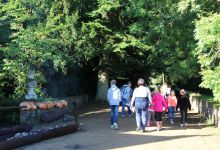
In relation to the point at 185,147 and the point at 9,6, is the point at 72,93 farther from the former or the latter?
the point at 185,147

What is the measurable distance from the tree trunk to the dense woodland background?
0.07m

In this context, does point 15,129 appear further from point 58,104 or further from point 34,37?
point 34,37

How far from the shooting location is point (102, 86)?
30641 millimetres

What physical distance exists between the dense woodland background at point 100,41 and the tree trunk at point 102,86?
69 millimetres

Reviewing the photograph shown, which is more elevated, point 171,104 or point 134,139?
point 171,104

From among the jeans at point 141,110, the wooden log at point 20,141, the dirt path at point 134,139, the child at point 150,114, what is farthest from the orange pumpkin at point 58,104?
the jeans at point 141,110

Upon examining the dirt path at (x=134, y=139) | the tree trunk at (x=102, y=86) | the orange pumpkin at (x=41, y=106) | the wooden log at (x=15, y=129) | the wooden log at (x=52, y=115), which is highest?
the tree trunk at (x=102, y=86)

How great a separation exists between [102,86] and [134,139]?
16.6m

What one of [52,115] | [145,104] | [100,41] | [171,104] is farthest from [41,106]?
[100,41]

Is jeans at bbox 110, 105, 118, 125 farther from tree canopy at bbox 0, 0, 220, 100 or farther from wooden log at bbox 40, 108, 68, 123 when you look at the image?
tree canopy at bbox 0, 0, 220, 100

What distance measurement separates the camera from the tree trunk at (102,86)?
30516 mm

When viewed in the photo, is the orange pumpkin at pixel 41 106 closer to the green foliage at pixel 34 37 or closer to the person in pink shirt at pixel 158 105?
the green foliage at pixel 34 37

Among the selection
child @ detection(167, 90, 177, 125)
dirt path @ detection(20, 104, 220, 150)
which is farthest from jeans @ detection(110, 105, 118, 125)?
child @ detection(167, 90, 177, 125)

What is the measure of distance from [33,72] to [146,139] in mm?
8569
